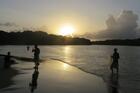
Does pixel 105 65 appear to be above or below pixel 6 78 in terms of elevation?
below

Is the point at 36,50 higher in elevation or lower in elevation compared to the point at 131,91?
higher

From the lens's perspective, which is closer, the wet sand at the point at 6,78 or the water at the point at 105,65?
the wet sand at the point at 6,78

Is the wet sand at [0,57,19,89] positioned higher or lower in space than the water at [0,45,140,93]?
higher

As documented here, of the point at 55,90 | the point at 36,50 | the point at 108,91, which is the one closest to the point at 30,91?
the point at 55,90

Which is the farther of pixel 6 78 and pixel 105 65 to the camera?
pixel 105 65

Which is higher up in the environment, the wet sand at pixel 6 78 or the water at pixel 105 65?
the wet sand at pixel 6 78

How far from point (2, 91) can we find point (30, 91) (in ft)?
5.02

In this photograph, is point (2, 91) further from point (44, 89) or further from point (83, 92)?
point (83, 92)

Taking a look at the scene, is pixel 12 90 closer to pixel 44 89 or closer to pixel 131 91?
pixel 44 89

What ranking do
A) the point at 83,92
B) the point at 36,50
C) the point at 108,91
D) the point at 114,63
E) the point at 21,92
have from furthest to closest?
the point at 36,50 → the point at 114,63 → the point at 108,91 → the point at 83,92 → the point at 21,92

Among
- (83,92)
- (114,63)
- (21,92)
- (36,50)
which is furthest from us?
(36,50)

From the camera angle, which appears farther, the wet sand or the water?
the water

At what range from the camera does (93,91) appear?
1362 cm

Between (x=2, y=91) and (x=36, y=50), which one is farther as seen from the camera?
(x=36, y=50)
